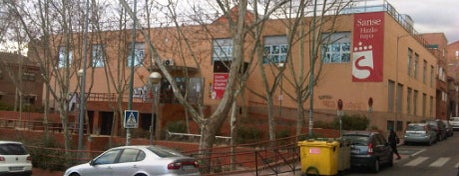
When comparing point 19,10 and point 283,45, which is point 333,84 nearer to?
point 283,45

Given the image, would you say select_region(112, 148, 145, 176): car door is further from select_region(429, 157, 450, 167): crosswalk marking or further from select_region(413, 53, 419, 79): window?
select_region(413, 53, 419, 79): window

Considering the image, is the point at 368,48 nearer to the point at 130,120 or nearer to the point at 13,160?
the point at 130,120

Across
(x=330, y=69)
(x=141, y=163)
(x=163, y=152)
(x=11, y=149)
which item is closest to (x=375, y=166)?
(x=163, y=152)

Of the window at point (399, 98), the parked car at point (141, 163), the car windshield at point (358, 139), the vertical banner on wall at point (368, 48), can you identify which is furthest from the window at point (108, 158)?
the window at point (399, 98)

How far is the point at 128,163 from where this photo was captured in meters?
15.2

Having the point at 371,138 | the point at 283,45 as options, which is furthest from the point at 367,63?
the point at 371,138

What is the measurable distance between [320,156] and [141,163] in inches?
247

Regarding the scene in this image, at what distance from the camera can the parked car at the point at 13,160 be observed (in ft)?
65.4

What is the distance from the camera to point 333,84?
42.6 m

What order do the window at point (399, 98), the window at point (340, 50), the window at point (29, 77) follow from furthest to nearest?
the window at point (29, 77), the window at point (399, 98), the window at point (340, 50)

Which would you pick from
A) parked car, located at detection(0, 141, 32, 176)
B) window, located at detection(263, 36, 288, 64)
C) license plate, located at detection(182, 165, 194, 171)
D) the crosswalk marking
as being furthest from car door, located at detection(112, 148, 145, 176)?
window, located at detection(263, 36, 288, 64)

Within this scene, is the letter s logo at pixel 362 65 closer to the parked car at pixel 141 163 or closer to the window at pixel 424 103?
the window at pixel 424 103

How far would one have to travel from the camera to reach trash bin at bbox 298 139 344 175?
18.4m

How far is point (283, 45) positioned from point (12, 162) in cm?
2748
